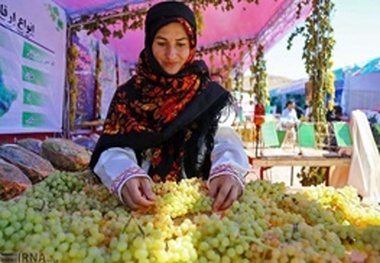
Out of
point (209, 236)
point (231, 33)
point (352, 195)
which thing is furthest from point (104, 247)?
point (231, 33)

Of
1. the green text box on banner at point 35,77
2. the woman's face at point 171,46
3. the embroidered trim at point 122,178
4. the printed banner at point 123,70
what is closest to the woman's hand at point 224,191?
the embroidered trim at point 122,178

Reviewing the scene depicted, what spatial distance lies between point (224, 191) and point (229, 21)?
7269 mm

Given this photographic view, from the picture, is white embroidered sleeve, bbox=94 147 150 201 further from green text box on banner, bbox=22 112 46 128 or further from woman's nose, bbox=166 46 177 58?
green text box on banner, bbox=22 112 46 128

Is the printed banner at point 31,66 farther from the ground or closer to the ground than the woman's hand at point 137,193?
farther from the ground

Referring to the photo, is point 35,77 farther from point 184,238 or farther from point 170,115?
point 184,238

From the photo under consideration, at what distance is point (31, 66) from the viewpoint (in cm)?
386

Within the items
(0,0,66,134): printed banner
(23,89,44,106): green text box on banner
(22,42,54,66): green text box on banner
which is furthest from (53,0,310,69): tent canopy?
(23,89,44,106): green text box on banner

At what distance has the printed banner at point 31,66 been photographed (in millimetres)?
3377

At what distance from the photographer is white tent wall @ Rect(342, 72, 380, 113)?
13242 millimetres

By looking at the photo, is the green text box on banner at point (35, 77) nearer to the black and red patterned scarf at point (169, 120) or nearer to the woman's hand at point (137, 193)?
the black and red patterned scarf at point (169, 120)

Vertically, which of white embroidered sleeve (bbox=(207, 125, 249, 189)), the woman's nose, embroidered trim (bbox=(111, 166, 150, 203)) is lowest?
embroidered trim (bbox=(111, 166, 150, 203))

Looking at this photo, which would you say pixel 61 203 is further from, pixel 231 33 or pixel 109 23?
pixel 231 33

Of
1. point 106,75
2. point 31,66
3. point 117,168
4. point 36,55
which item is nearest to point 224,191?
point 117,168

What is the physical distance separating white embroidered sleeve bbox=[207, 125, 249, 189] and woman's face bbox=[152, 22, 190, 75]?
296 mm
